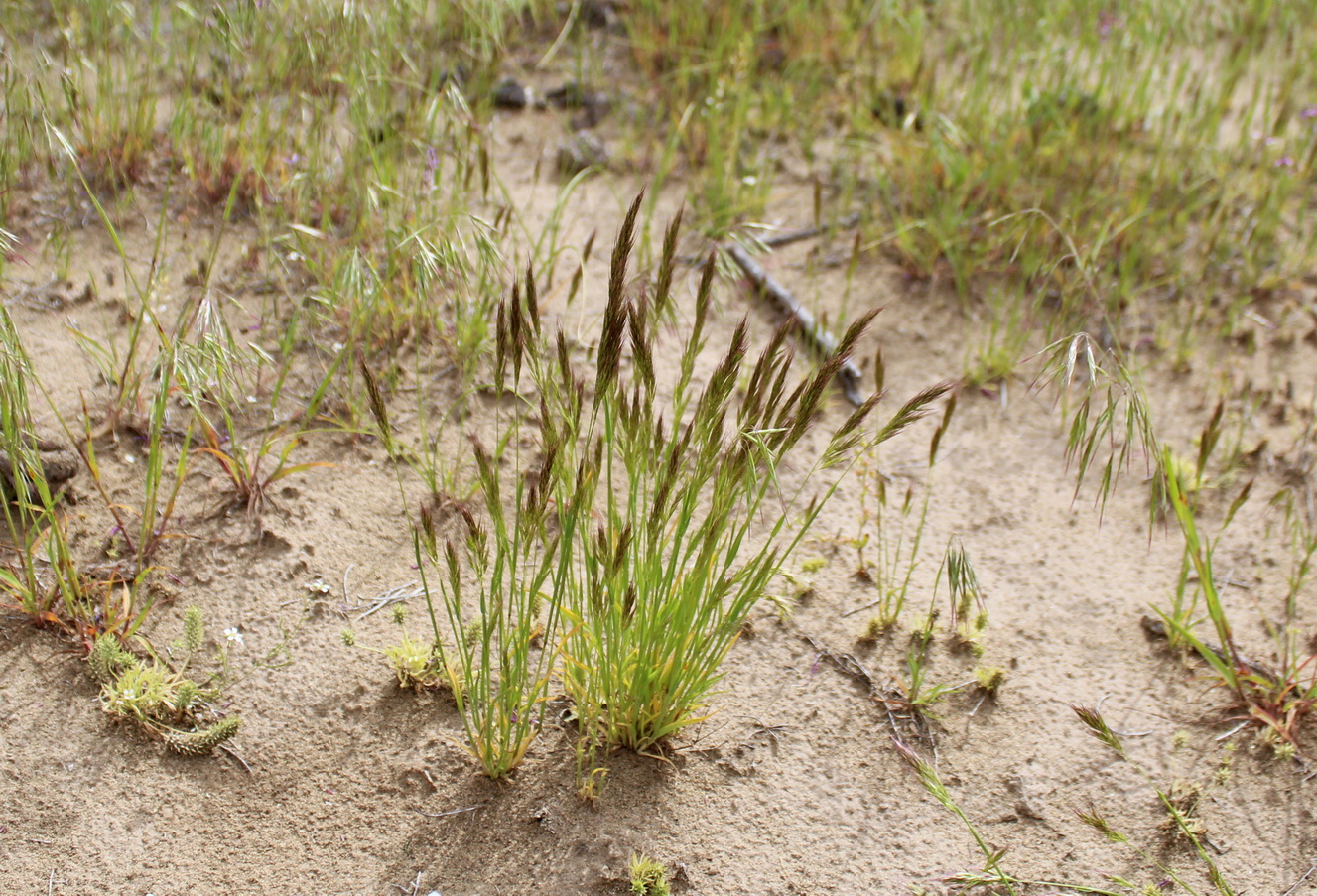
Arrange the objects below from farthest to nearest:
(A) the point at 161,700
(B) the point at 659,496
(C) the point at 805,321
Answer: (C) the point at 805,321, (A) the point at 161,700, (B) the point at 659,496

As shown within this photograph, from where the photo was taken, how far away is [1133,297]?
322 centimetres

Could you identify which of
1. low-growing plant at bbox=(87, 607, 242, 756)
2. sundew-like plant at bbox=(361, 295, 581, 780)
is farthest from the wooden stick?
low-growing plant at bbox=(87, 607, 242, 756)

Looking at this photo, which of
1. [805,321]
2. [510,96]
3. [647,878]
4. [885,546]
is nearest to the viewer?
[647,878]

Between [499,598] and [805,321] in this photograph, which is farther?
[805,321]

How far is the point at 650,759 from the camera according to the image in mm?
1952

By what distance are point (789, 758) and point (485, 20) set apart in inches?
87.6

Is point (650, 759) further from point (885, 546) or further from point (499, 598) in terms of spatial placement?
point (885, 546)

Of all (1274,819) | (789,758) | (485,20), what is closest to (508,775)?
(789,758)

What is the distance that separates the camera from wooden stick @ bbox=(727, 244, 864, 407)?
2.89 meters

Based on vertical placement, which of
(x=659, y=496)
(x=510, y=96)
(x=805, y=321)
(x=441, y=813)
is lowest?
(x=441, y=813)

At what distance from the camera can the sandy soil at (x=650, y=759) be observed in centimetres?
176

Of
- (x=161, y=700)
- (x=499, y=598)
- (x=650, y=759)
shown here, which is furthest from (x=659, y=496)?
(x=161, y=700)

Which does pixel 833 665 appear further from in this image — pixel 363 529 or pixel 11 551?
pixel 11 551

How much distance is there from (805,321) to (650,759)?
5.03ft
